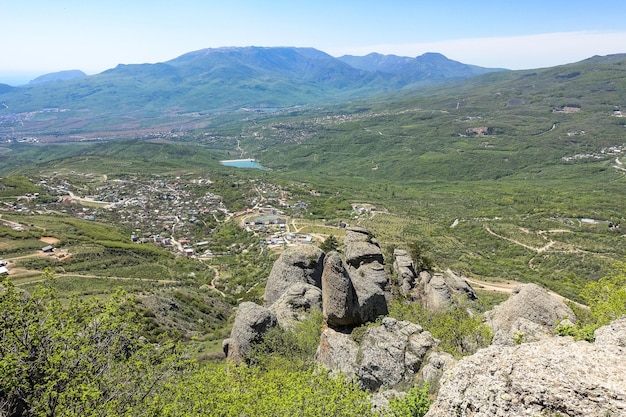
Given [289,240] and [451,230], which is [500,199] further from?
[289,240]

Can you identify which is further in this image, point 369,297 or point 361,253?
point 361,253

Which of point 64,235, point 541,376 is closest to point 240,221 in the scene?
point 64,235

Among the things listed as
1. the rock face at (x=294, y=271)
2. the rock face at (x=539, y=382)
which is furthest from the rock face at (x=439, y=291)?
the rock face at (x=539, y=382)

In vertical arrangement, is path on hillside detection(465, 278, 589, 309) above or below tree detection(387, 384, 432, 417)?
below

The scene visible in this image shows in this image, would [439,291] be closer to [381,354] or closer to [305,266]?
[305,266]

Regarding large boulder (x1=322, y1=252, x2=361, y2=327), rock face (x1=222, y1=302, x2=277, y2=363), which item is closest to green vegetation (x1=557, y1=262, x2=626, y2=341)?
large boulder (x1=322, y1=252, x2=361, y2=327)

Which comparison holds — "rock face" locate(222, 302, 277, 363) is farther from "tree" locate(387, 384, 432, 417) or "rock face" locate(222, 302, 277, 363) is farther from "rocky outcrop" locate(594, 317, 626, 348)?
"rocky outcrop" locate(594, 317, 626, 348)

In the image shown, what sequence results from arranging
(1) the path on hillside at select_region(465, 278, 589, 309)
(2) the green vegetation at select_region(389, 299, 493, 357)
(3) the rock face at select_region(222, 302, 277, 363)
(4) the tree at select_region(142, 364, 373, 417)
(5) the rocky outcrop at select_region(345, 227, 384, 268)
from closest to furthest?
(4) the tree at select_region(142, 364, 373, 417)
(2) the green vegetation at select_region(389, 299, 493, 357)
(3) the rock face at select_region(222, 302, 277, 363)
(5) the rocky outcrop at select_region(345, 227, 384, 268)
(1) the path on hillside at select_region(465, 278, 589, 309)

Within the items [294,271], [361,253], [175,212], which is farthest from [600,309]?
[175,212]
